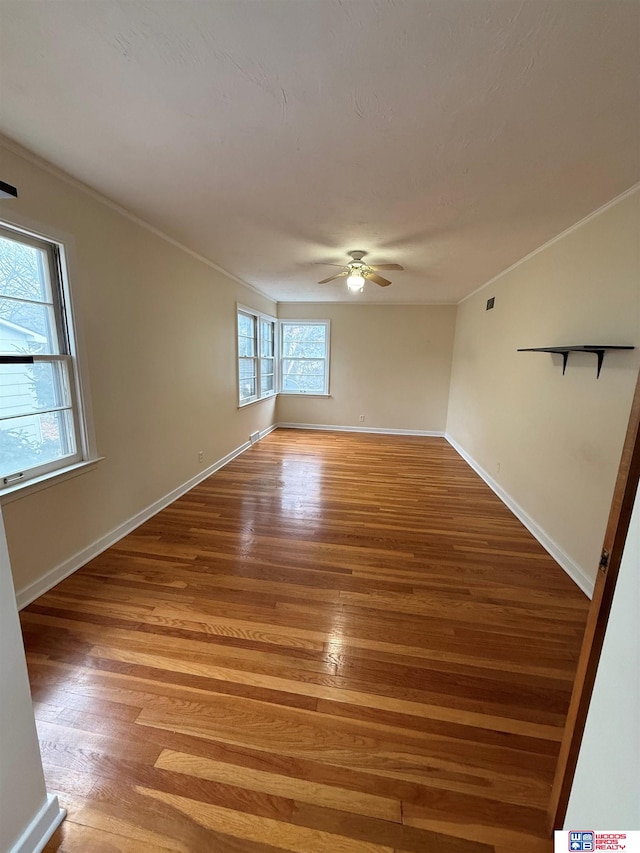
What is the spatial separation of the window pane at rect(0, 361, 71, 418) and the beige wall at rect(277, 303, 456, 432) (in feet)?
15.9

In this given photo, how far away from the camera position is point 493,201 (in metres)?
2.19

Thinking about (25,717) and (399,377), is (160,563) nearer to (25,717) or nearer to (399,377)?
(25,717)

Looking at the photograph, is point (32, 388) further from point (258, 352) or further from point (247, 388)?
point (258, 352)

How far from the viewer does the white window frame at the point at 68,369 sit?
6.06 feet

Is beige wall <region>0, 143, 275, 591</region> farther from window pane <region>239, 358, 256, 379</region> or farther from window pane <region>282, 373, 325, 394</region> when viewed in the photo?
window pane <region>282, 373, 325, 394</region>

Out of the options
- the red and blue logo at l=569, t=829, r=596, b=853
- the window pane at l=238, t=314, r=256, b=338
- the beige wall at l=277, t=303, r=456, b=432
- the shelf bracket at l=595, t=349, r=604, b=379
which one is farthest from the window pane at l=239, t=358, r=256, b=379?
the red and blue logo at l=569, t=829, r=596, b=853

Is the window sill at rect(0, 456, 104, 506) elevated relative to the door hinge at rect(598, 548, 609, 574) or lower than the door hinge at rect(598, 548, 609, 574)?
lower

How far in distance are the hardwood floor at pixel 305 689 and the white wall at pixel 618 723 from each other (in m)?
0.44

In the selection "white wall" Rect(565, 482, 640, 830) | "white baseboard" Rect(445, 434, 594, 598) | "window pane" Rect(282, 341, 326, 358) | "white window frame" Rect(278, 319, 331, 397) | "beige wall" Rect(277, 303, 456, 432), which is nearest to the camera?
"white wall" Rect(565, 482, 640, 830)

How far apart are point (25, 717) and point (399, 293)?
5.72 m

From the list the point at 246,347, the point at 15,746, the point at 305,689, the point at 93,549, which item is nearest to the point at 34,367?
the point at 93,549

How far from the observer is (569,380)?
250cm

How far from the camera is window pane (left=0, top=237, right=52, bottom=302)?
179cm

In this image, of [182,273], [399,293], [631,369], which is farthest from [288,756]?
[399,293]
